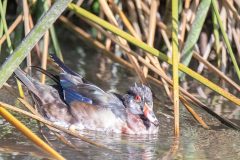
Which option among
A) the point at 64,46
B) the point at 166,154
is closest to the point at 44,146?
the point at 166,154

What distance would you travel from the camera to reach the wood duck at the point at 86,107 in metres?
5.85

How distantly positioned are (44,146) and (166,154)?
1.34m

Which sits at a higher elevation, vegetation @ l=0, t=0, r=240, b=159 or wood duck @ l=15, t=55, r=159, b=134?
vegetation @ l=0, t=0, r=240, b=159

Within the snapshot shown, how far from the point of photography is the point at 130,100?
6078 mm

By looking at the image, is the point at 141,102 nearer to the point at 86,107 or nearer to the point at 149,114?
the point at 149,114

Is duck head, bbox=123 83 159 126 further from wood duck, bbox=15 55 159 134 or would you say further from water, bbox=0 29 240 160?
water, bbox=0 29 240 160

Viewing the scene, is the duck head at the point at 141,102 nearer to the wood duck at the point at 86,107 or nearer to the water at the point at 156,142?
the wood duck at the point at 86,107

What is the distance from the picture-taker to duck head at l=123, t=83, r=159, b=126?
596 cm

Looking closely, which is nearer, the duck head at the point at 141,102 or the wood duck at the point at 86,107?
the wood duck at the point at 86,107

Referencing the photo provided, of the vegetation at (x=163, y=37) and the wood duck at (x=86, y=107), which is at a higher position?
the vegetation at (x=163, y=37)

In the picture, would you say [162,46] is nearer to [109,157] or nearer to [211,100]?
[211,100]

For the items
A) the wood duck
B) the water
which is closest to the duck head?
the wood duck

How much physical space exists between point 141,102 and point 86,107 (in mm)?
441

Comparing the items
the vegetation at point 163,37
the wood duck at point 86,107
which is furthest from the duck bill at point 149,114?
the vegetation at point 163,37
